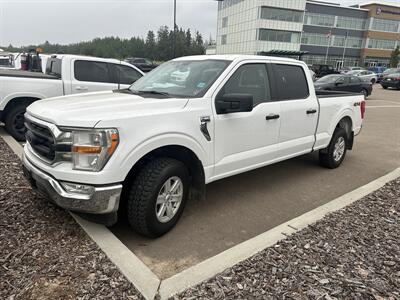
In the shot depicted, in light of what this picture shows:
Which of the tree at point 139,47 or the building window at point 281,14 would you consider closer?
the building window at point 281,14

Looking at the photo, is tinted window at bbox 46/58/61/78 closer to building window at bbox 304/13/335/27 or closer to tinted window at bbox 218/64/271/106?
tinted window at bbox 218/64/271/106

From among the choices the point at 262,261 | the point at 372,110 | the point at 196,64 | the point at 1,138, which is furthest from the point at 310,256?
the point at 372,110

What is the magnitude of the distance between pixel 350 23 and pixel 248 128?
3153 inches

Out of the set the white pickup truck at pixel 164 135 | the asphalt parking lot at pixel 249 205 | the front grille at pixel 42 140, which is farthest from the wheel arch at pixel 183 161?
the front grille at pixel 42 140

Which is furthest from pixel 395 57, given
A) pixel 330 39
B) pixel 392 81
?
pixel 392 81

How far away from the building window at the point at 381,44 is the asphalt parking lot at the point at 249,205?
78.9 m

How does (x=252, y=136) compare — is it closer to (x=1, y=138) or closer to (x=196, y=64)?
(x=196, y=64)

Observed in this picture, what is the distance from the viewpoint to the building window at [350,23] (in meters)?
71.9

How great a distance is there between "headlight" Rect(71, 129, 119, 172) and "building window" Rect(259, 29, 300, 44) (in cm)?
6203

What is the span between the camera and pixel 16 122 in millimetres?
6871

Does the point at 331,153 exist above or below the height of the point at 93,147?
below

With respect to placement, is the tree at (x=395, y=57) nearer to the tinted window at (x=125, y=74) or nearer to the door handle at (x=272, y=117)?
A: the tinted window at (x=125, y=74)

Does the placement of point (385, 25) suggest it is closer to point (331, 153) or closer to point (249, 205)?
point (331, 153)

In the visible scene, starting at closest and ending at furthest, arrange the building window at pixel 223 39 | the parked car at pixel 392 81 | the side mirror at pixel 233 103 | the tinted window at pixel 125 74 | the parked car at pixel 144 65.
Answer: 1. the side mirror at pixel 233 103
2. the tinted window at pixel 125 74
3. the parked car at pixel 144 65
4. the parked car at pixel 392 81
5. the building window at pixel 223 39
